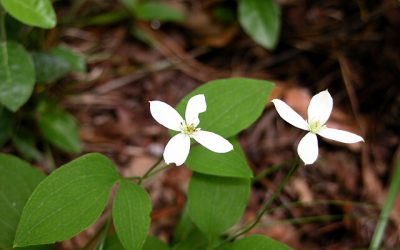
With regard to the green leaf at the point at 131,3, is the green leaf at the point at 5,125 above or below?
below

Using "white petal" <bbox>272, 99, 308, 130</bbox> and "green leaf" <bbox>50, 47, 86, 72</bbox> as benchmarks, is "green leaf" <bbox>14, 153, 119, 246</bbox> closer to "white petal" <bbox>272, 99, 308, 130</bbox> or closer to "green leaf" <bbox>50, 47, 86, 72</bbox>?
"white petal" <bbox>272, 99, 308, 130</bbox>

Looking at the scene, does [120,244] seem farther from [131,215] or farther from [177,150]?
[177,150]

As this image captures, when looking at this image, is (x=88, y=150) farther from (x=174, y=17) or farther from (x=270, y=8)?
(x=270, y=8)

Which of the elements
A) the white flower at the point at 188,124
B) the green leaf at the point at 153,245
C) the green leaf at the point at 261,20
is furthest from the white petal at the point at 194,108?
the green leaf at the point at 261,20

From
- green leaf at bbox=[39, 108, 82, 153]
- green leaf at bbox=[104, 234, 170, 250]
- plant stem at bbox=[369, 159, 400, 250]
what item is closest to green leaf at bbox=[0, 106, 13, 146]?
Answer: green leaf at bbox=[39, 108, 82, 153]

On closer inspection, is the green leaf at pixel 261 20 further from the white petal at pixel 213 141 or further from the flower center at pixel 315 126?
the white petal at pixel 213 141

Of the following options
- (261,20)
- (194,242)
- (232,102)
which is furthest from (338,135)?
(261,20)

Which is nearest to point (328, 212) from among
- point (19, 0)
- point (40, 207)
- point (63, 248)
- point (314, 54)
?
point (314, 54)
